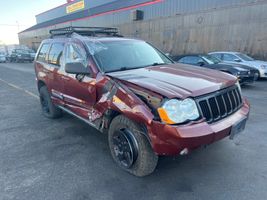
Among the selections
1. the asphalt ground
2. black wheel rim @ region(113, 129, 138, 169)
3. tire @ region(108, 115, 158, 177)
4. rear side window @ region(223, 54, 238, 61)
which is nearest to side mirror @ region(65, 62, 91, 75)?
tire @ region(108, 115, 158, 177)

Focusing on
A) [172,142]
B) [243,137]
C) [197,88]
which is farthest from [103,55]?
[243,137]

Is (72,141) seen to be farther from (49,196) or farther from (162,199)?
(162,199)

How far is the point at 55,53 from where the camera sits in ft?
14.9

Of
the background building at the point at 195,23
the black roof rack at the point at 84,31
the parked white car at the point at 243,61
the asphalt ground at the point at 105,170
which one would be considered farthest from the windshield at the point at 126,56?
the background building at the point at 195,23

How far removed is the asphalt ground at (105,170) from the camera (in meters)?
2.58

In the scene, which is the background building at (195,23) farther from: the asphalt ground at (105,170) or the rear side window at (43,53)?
the rear side window at (43,53)

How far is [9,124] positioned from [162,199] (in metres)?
4.12

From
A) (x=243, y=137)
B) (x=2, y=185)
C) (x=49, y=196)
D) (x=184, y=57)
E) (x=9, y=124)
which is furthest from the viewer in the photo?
(x=184, y=57)

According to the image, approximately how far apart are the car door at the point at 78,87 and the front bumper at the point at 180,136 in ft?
4.30

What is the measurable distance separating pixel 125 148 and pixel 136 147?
207 millimetres

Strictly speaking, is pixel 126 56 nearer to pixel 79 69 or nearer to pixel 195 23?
pixel 79 69

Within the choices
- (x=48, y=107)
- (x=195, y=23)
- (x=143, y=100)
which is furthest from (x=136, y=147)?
(x=195, y=23)

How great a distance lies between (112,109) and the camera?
2924 millimetres

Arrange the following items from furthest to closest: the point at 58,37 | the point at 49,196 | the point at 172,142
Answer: the point at 58,37, the point at 49,196, the point at 172,142
